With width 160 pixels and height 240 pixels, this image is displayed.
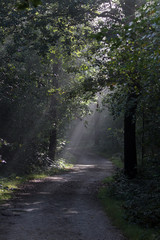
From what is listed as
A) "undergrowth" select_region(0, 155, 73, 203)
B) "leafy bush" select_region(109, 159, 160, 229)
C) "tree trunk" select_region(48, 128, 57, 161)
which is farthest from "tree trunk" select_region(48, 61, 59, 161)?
"leafy bush" select_region(109, 159, 160, 229)

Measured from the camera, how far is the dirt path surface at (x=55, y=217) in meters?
7.73

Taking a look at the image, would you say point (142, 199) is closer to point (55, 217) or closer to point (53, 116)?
Result: point (55, 217)

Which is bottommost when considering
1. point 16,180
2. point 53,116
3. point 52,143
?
point 16,180

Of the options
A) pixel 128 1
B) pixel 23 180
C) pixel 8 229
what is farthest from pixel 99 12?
pixel 8 229

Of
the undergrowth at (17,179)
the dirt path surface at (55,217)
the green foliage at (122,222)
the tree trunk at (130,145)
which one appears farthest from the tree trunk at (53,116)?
the green foliage at (122,222)

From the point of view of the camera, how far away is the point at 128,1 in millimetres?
15508

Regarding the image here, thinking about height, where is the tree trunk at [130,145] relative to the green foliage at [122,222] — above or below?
above

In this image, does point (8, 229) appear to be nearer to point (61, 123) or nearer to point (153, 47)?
point (153, 47)

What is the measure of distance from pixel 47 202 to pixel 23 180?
599cm

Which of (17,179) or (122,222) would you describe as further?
(17,179)

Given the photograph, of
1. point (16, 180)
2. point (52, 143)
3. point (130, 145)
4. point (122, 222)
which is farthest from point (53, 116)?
point (122, 222)

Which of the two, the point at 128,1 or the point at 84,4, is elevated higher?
the point at 128,1

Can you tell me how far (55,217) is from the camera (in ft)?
31.6

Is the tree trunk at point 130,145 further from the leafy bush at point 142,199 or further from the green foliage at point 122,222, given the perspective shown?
the green foliage at point 122,222
